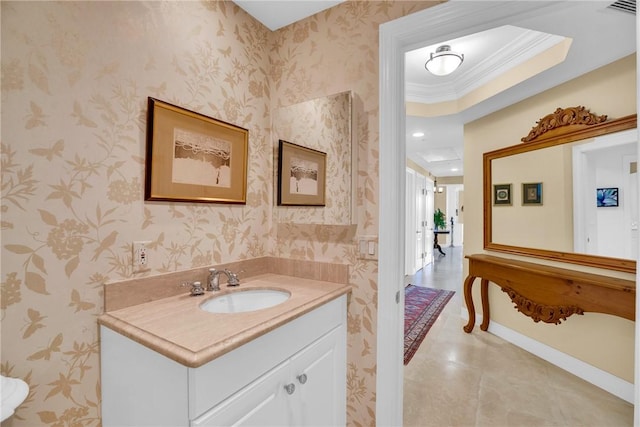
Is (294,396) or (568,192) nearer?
(294,396)

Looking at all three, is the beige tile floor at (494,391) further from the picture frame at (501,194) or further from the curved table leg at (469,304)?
the picture frame at (501,194)

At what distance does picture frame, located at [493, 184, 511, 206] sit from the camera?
2762 mm

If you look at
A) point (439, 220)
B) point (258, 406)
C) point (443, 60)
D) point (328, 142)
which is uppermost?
point (443, 60)

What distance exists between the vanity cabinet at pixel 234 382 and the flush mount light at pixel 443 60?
2112 mm

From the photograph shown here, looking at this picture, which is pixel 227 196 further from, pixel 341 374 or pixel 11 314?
pixel 341 374

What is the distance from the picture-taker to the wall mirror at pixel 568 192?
1907 mm

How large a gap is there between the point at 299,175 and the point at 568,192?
2.25m

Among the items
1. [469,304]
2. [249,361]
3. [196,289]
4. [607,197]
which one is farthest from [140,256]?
[469,304]

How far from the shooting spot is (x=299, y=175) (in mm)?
1669

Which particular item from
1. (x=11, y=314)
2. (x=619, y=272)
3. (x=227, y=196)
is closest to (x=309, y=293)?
(x=227, y=196)

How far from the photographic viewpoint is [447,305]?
12.7 ft

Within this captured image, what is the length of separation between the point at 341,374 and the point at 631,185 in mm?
2209

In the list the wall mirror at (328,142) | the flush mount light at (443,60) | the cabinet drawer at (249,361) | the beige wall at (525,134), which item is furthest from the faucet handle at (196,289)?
the beige wall at (525,134)

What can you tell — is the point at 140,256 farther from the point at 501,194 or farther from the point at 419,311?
the point at 419,311
